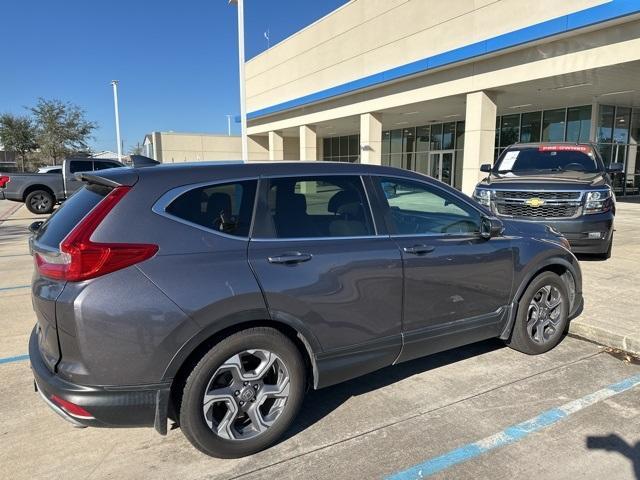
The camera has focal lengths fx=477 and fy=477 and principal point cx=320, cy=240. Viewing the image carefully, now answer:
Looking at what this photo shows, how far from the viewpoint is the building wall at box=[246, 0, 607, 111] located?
578 inches

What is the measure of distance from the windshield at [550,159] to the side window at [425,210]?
5.91 m

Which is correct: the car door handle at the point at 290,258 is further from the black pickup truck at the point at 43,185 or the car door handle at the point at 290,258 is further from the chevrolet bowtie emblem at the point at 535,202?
the black pickup truck at the point at 43,185

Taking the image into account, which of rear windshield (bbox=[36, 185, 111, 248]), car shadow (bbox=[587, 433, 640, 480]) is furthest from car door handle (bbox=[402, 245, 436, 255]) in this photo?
rear windshield (bbox=[36, 185, 111, 248])

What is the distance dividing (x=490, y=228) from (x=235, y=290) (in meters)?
2.24

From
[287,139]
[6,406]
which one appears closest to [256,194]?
[6,406]

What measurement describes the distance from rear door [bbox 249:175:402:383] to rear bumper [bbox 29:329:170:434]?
79cm

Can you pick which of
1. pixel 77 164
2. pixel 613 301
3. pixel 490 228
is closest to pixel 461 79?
pixel 613 301

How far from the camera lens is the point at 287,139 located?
3728 cm

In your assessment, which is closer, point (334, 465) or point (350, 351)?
point (334, 465)

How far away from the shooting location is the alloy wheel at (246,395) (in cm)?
274

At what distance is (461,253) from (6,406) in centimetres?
356

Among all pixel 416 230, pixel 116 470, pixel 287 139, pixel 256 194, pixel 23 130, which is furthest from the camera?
pixel 23 130

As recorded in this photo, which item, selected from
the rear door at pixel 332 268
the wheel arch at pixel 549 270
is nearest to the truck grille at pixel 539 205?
the wheel arch at pixel 549 270

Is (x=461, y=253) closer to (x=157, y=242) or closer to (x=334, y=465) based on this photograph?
(x=334, y=465)
